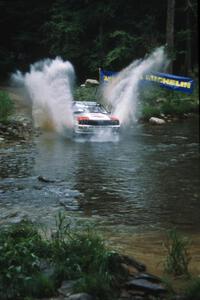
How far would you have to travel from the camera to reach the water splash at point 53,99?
25.5m

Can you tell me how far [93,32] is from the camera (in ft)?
140

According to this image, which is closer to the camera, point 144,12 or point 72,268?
point 72,268

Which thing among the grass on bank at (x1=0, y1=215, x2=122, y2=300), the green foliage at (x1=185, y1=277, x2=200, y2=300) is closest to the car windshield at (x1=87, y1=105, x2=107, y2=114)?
the grass on bank at (x1=0, y1=215, x2=122, y2=300)

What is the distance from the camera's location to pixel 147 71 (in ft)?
115

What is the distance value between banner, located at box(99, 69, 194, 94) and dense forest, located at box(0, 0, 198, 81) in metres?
2.56

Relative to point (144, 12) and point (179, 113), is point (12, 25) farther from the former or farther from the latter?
point (179, 113)

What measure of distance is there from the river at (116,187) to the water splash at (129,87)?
617 cm

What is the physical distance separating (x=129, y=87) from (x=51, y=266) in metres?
24.9

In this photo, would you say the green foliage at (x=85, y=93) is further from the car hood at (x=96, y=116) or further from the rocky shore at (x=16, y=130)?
the car hood at (x=96, y=116)

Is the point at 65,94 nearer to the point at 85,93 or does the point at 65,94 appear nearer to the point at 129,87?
the point at 85,93

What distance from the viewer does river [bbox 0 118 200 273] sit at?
1146 cm

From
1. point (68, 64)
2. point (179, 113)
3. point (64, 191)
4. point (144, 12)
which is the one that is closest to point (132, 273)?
point (64, 191)

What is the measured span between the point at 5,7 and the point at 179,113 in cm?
1924

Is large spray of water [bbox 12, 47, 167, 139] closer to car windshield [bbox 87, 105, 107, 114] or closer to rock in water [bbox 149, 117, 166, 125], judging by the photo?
car windshield [bbox 87, 105, 107, 114]
